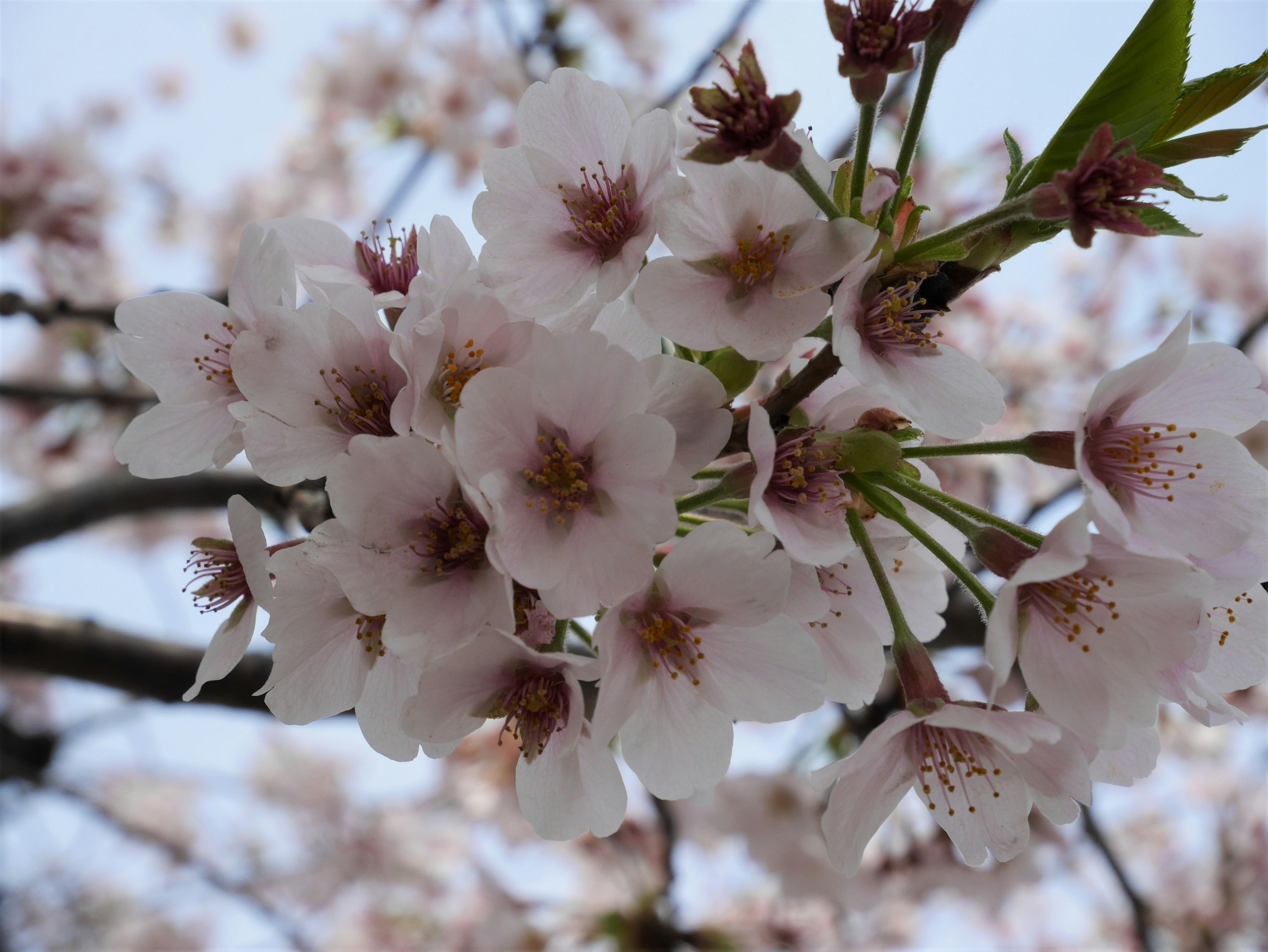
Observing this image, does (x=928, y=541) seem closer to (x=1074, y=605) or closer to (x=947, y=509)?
(x=947, y=509)

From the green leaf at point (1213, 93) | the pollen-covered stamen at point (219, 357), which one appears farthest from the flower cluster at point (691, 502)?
the green leaf at point (1213, 93)

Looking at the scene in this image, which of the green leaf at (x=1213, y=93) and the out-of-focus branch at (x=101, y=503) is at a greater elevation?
the green leaf at (x=1213, y=93)

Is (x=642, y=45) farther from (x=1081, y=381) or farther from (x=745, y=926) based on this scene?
(x=745, y=926)

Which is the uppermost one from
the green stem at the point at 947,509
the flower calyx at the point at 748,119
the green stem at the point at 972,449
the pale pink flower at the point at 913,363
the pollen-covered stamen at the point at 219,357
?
the flower calyx at the point at 748,119

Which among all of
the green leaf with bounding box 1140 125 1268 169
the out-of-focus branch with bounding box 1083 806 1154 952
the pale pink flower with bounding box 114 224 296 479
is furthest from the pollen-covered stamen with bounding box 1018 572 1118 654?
the out-of-focus branch with bounding box 1083 806 1154 952

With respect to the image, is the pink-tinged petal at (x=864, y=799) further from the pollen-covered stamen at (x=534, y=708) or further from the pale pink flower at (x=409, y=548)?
the pale pink flower at (x=409, y=548)

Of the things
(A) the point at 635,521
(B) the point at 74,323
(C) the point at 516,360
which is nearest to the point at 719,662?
(A) the point at 635,521
